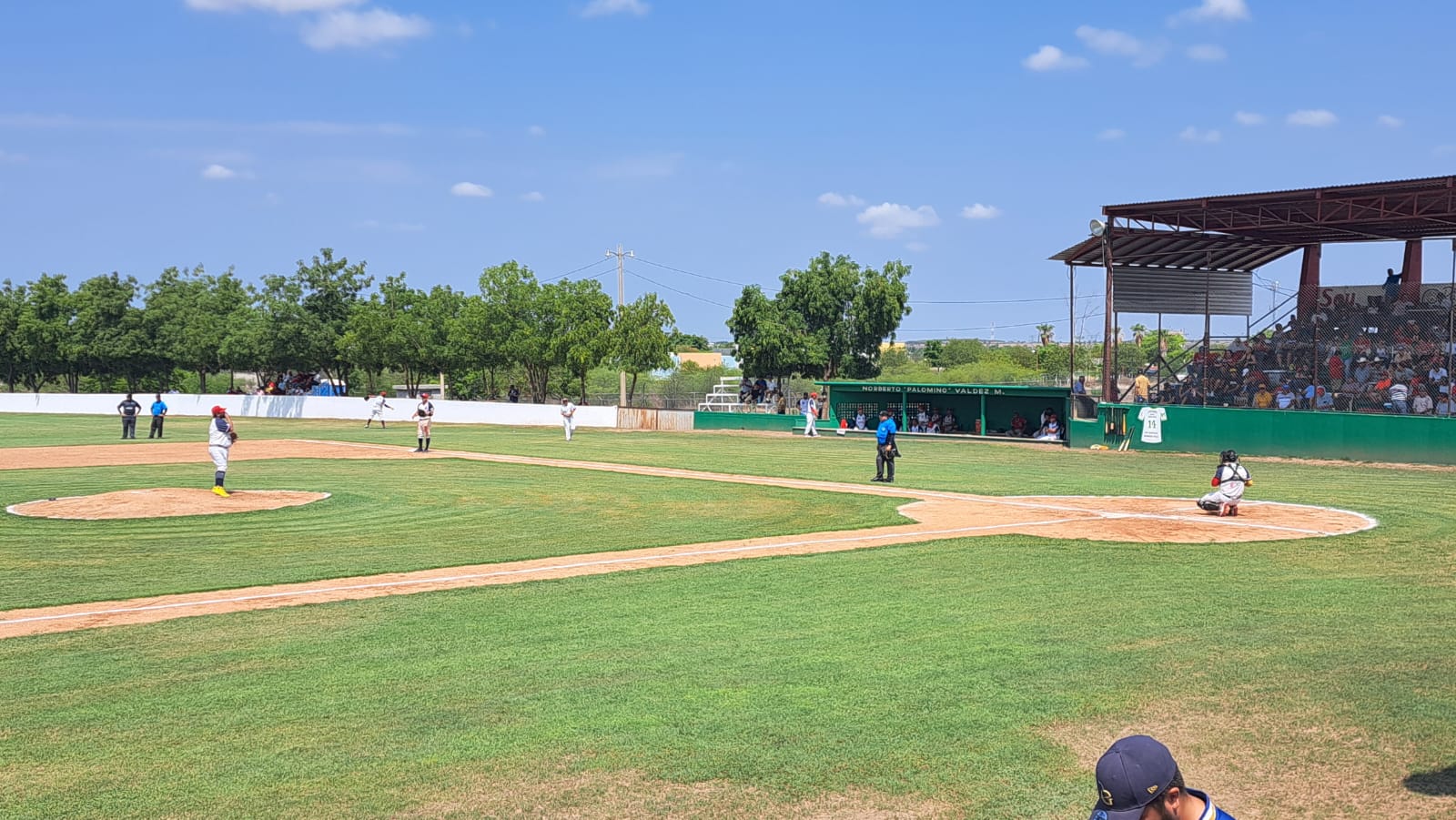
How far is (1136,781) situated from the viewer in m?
3.64

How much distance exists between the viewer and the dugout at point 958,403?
41.5m

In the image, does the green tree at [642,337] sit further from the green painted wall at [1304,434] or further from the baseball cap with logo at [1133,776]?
the baseball cap with logo at [1133,776]

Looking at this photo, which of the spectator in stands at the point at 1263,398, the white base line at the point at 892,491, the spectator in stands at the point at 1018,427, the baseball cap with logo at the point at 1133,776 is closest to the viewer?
the baseball cap with logo at the point at 1133,776

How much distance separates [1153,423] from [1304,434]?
471 centimetres

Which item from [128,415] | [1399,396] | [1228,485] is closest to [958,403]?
[1399,396]

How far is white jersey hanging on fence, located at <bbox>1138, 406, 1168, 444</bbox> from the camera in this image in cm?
3512

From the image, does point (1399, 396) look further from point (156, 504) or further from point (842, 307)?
point (842, 307)

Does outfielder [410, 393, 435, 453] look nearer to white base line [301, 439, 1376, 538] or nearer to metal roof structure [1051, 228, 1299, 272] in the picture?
white base line [301, 439, 1376, 538]

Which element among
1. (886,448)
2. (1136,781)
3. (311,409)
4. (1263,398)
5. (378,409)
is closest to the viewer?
(1136,781)

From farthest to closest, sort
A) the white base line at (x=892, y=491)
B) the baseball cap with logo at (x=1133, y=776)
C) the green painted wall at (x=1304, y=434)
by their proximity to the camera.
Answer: the green painted wall at (x=1304, y=434)
the white base line at (x=892, y=491)
the baseball cap with logo at (x=1133, y=776)

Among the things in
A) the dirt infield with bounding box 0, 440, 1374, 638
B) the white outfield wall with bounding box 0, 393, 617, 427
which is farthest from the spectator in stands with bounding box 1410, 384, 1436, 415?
the white outfield wall with bounding box 0, 393, 617, 427

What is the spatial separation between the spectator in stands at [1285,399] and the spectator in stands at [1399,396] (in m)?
2.69

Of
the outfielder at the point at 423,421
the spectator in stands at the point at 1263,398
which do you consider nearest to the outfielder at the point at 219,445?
the outfielder at the point at 423,421

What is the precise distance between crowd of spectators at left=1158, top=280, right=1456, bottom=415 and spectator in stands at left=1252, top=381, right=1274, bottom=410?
26 millimetres
